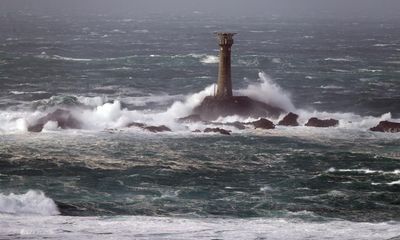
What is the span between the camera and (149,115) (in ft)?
197

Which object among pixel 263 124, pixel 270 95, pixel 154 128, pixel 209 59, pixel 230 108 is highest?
pixel 209 59

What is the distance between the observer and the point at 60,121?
179ft

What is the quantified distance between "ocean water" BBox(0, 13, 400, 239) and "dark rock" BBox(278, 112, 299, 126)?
785 mm

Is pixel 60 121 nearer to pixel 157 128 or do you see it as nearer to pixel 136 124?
pixel 136 124

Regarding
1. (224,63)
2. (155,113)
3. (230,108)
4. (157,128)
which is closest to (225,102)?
(230,108)

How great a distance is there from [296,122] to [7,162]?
2116 centimetres

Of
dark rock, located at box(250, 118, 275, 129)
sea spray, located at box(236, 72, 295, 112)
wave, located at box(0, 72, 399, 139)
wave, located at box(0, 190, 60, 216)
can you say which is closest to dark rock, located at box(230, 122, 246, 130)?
wave, located at box(0, 72, 399, 139)

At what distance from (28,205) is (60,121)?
19453 mm

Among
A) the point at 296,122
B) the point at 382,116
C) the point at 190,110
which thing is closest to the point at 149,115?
the point at 190,110

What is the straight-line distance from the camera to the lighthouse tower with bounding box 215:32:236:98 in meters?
57.8

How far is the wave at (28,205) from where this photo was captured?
34.8m

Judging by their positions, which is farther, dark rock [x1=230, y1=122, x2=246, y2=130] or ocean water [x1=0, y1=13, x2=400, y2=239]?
dark rock [x1=230, y1=122, x2=246, y2=130]

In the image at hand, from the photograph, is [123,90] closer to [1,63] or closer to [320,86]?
[320,86]

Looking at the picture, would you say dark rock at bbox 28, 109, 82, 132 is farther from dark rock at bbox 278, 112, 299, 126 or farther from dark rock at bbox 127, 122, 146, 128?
dark rock at bbox 278, 112, 299, 126
